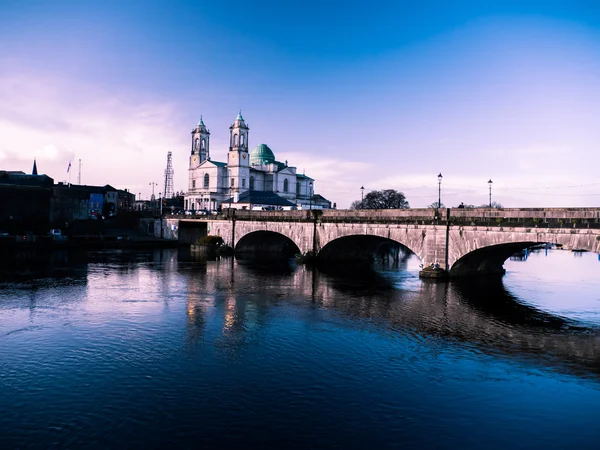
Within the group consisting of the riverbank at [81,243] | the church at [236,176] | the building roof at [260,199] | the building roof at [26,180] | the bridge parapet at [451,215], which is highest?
the church at [236,176]

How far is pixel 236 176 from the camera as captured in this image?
137 metres

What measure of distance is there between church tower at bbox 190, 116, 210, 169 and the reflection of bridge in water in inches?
4077

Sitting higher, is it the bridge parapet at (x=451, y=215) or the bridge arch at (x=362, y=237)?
the bridge parapet at (x=451, y=215)

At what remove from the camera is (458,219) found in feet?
137

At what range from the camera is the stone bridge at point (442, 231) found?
1377 inches

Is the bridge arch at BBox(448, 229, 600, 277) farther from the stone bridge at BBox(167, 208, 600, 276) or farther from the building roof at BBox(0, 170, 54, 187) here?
the building roof at BBox(0, 170, 54, 187)

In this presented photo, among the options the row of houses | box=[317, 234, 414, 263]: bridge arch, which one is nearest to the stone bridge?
box=[317, 234, 414, 263]: bridge arch

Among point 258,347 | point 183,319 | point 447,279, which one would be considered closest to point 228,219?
point 447,279

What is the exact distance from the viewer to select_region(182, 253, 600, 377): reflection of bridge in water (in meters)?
23.6

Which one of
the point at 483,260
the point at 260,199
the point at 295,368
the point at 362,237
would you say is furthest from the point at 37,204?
the point at 295,368

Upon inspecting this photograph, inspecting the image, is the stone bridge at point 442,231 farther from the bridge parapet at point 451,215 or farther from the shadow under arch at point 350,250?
the shadow under arch at point 350,250

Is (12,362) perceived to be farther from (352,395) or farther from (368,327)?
(368,327)

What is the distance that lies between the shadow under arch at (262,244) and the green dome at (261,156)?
78140 mm

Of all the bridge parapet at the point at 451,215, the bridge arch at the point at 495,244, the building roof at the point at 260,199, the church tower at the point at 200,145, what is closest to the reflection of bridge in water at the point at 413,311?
the bridge arch at the point at 495,244
